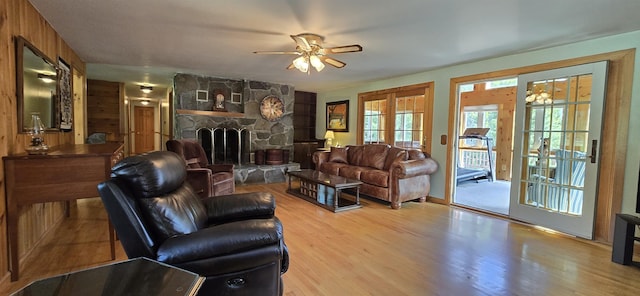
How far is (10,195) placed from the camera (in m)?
1.99

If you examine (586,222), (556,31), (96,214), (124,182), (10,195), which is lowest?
(96,214)

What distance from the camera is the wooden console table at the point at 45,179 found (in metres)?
1.99

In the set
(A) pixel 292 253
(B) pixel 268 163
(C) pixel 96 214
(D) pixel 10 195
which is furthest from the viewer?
(B) pixel 268 163

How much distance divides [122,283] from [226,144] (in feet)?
16.9

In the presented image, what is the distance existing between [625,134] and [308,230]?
329cm

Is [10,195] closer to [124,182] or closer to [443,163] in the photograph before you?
[124,182]

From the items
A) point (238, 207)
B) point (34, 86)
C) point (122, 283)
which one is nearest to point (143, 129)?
point (34, 86)

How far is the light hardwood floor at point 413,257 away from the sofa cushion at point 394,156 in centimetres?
105

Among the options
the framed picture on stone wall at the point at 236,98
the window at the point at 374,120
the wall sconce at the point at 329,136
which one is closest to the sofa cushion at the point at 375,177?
the window at the point at 374,120

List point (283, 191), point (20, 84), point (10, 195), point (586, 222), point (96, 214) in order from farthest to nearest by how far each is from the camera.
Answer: point (283, 191), point (96, 214), point (586, 222), point (20, 84), point (10, 195)

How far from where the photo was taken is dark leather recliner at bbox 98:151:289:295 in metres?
1.36

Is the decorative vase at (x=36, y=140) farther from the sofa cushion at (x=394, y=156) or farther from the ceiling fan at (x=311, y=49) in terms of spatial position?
the sofa cushion at (x=394, y=156)

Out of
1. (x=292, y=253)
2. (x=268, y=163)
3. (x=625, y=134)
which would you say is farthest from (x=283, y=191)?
(x=625, y=134)

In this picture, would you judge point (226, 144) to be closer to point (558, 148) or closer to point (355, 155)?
point (355, 155)
